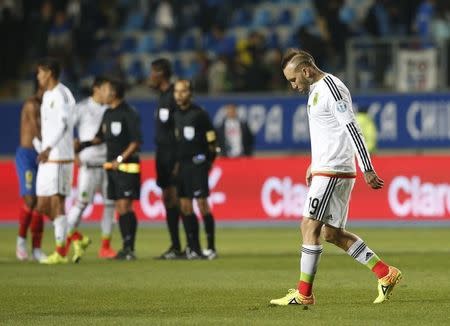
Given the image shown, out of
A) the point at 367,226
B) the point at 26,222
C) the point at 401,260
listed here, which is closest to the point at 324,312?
Answer: the point at 401,260

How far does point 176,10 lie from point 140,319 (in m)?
21.8

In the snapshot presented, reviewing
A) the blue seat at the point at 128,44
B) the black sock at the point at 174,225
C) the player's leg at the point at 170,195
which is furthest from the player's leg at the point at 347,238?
the blue seat at the point at 128,44

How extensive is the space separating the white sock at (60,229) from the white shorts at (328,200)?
5702 millimetres

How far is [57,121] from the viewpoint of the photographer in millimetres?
16203

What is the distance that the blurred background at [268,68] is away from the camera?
24.3 m

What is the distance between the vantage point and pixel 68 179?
16.5 m

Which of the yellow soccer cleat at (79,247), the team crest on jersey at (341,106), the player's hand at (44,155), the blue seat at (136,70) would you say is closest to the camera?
the team crest on jersey at (341,106)

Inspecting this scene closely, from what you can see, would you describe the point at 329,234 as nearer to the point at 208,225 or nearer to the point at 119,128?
the point at 208,225

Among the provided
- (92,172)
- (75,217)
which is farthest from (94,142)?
(75,217)

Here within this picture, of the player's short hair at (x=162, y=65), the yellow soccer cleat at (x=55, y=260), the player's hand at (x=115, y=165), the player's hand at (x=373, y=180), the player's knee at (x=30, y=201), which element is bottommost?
the yellow soccer cleat at (x=55, y=260)

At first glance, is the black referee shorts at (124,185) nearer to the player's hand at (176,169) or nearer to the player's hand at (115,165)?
the player's hand at (115,165)

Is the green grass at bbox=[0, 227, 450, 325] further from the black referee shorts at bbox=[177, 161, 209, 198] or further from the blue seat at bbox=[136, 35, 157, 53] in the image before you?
the blue seat at bbox=[136, 35, 157, 53]

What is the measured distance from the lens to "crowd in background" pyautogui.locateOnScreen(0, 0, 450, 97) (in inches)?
1114

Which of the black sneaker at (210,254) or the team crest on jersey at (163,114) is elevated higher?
the team crest on jersey at (163,114)
